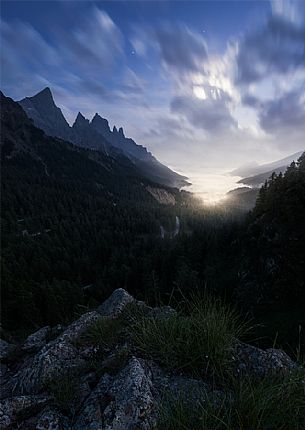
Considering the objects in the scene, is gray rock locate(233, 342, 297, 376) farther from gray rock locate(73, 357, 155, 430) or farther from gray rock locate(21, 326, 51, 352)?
gray rock locate(21, 326, 51, 352)

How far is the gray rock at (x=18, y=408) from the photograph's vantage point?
3.91 metres

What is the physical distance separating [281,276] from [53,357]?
41206 mm

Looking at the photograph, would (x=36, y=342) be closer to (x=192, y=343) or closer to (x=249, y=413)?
(x=192, y=343)

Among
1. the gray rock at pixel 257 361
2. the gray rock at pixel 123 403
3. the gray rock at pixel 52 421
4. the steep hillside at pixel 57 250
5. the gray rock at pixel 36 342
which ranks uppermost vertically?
the gray rock at pixel 257 361

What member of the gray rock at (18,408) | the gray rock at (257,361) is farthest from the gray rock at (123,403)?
the gray rock at (257,361)

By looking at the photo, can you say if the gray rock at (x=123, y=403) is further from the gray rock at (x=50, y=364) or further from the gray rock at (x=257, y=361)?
the gray rock at (x=257, y=361)

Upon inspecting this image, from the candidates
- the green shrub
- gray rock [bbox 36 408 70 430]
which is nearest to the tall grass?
the green shrub

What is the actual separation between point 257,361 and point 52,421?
3.05 m

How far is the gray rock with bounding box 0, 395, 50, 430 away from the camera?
391 cm

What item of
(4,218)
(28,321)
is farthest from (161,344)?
(4,218)

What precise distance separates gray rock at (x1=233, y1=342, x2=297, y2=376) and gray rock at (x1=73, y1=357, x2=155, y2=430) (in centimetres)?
137

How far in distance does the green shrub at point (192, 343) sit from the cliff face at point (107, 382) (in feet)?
0.21

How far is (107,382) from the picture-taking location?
413 centimetres

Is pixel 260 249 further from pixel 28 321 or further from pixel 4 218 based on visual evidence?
pixel 4 218
